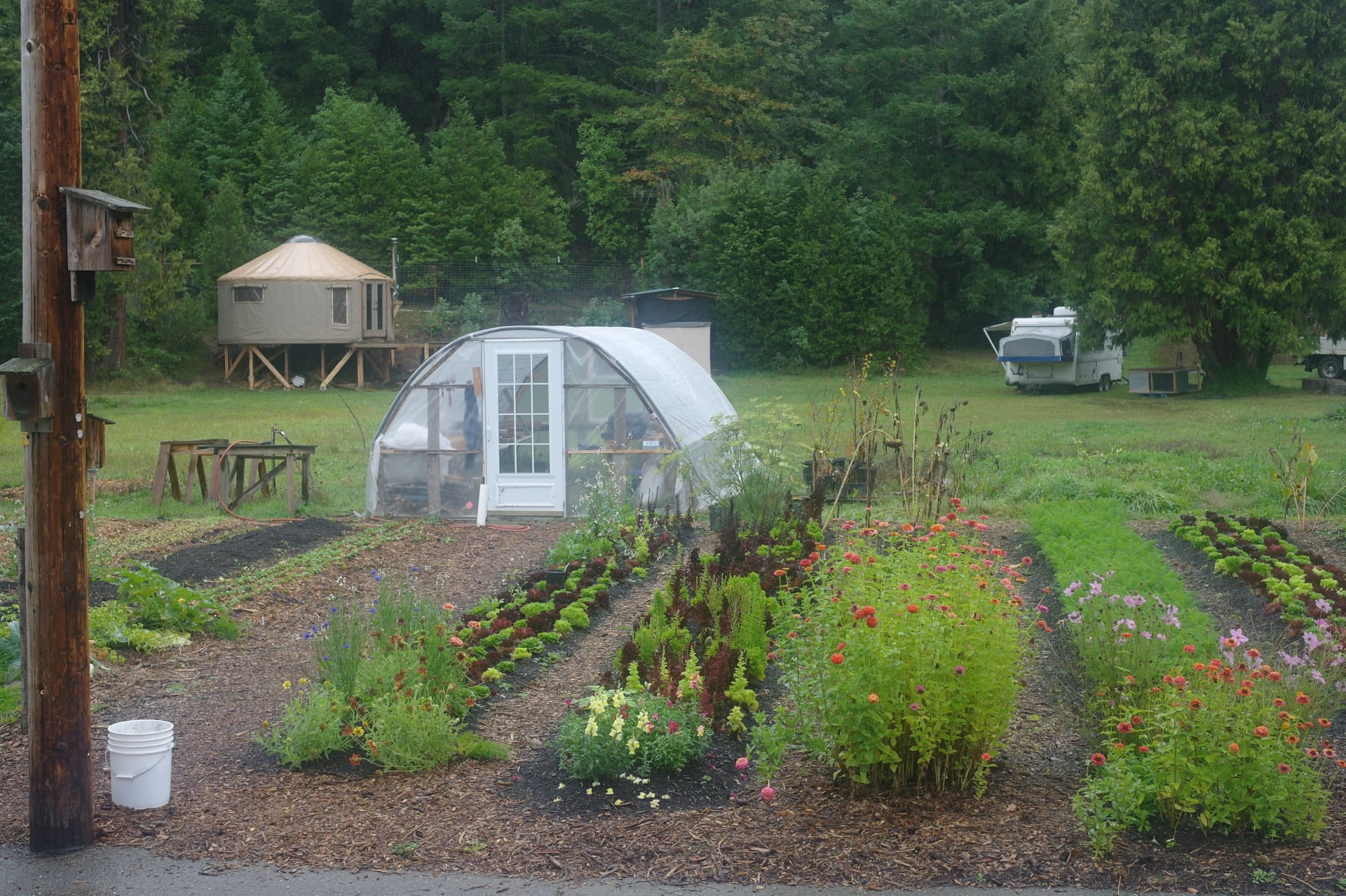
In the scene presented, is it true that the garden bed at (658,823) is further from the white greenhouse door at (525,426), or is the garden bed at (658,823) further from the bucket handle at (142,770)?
the white greenhouse door at (525,426)

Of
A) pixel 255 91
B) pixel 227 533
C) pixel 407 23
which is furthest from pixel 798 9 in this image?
pixel 227 533

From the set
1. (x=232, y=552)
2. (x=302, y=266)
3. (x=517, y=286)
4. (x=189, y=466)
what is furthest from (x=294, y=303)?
(x=232, y=552)

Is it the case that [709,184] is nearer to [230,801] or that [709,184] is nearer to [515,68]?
[515,68]

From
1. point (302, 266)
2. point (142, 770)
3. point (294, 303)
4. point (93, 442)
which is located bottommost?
point (142, 770)

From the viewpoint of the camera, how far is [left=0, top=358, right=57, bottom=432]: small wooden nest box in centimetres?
427

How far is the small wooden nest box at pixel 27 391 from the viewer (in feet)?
14.0

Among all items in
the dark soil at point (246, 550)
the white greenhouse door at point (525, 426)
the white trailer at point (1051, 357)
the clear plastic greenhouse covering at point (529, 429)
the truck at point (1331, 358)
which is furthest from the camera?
the truck at point (1331, 358)

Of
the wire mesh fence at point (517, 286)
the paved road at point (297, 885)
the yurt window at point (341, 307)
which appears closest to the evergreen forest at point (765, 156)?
the wire mesh fence at point (517, 286)

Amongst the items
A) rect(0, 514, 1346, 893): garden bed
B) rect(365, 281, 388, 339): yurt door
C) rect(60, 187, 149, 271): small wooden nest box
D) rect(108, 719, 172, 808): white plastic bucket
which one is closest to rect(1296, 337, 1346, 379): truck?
rect(365, 281, 388, 339): yurt door

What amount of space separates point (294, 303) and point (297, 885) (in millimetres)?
27274

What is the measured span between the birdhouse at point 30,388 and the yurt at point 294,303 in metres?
26.2

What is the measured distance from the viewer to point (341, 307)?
29.9 metres

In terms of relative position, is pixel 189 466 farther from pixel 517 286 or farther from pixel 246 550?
pixel 517 286

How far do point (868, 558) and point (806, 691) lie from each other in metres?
0.80
